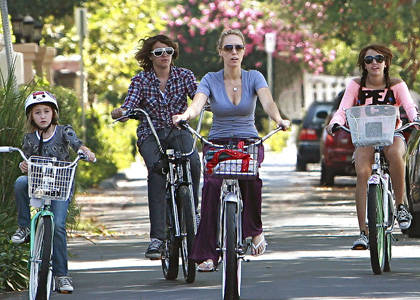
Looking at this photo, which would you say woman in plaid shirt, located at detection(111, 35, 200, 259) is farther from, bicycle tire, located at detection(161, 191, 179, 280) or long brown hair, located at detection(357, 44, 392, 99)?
long brown hair, located at detection(357, 44, 392, 99)

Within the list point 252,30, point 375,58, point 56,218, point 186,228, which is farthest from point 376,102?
point 252,30

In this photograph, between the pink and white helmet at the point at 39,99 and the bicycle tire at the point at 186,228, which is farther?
the bicycle tire at the point at 186,228

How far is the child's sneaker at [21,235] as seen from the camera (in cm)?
984

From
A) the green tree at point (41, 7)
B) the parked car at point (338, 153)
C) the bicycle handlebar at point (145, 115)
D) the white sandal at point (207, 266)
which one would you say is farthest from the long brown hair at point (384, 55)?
the green tree at point (41, 7)

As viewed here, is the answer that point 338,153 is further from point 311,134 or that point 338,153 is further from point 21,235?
point 21,235

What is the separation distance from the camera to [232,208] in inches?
357

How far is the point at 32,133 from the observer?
991 centimetres

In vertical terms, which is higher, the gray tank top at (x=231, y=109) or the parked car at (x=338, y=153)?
the gray tank top at (x=231, y=109)

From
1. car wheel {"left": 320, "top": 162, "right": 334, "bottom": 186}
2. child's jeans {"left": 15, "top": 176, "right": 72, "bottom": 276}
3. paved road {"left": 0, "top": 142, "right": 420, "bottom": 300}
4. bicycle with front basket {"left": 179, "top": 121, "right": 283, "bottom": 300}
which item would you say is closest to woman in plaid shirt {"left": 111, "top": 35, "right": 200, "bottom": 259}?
paved road {"left": 0, "top": 142, "right": 420, "bottom": 300}

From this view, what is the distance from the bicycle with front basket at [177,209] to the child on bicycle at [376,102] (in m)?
1.37

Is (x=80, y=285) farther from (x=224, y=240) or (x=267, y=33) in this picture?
(x=267, y=33)

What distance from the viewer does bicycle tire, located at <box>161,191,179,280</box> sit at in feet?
35.0

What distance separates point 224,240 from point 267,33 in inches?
1509

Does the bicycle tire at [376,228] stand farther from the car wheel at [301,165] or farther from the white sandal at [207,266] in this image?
the car wheel at [301,165]
